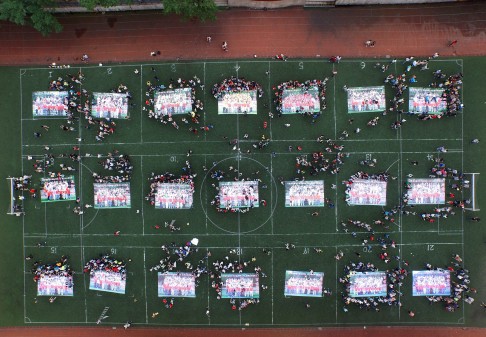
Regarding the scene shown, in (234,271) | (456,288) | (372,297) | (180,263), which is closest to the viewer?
(456,288)

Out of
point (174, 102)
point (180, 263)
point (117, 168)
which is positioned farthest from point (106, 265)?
point (174, 102)

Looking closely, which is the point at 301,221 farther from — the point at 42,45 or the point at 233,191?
the point at 42,45

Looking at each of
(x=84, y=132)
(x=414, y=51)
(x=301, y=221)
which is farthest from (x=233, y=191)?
(x=414, y=51)

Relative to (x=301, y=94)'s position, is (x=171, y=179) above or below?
below

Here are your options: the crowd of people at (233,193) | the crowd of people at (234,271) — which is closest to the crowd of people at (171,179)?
the crowd of people at (233,193)

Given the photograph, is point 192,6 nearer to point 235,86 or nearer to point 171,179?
point 235,86

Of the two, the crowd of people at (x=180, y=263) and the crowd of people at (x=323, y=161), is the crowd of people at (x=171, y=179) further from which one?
the crowd of people at (x=323, y=161)
